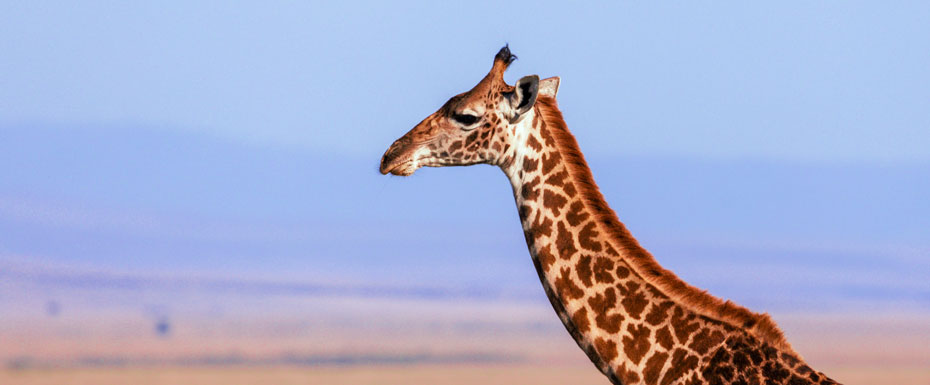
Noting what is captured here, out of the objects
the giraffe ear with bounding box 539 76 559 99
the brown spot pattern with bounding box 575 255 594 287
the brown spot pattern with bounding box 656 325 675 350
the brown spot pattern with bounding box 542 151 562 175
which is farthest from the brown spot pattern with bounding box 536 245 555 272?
the giraffe ear with bounding box 539 76 559 99

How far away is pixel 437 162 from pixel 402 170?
0.44m

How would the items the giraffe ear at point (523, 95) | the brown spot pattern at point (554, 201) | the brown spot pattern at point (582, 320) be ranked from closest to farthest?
the brown spot pattern at point (582, 320) < the giraffe ear at point (523, 95) < the brown spot pattern at point (554, 201)

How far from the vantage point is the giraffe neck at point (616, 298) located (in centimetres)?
1170

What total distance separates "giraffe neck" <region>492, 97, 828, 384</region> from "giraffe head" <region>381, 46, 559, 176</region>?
2.31ft

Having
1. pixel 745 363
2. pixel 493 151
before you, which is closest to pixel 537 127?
pixel 493 151

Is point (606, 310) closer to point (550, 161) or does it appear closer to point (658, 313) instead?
point (658, 313)

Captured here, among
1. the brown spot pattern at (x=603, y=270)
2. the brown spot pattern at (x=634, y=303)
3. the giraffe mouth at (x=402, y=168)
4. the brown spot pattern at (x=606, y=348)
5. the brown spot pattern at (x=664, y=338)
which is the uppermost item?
the giraffe mouth at (x=402, y=168)

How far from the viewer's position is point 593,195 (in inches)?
482

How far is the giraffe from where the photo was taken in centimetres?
1163

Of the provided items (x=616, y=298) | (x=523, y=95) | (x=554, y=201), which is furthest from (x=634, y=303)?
(x=523, y=95)

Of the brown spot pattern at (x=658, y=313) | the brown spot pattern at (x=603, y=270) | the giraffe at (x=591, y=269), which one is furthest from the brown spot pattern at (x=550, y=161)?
the brown spot pattern at (x=658, y=313)

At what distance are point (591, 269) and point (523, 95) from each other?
86.7 inches

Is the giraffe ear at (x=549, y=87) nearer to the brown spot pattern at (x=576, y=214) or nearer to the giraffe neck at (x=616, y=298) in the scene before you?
Answer: the giraffe neck at (x=616, y=298)

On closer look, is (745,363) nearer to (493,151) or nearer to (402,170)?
Result: (493,151)
